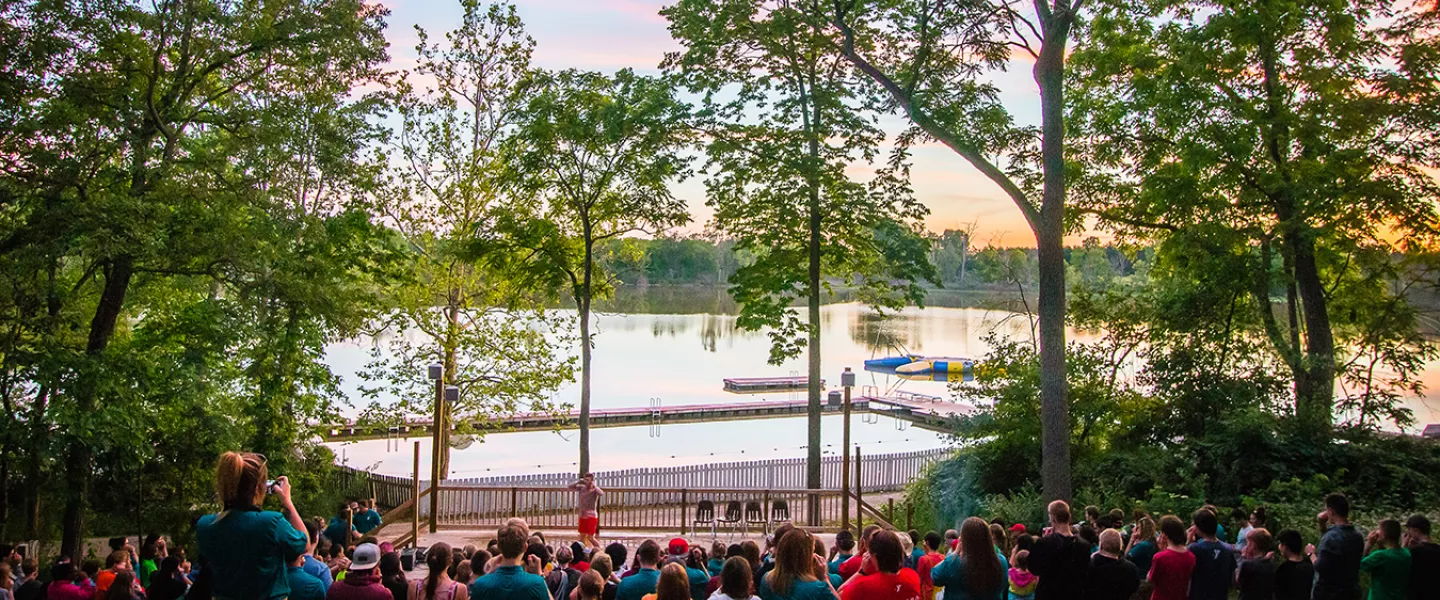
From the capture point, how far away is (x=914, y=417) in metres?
44.1

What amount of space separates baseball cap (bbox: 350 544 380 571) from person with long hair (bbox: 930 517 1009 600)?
10.9 feet

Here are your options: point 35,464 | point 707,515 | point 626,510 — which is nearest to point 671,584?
point 707,515

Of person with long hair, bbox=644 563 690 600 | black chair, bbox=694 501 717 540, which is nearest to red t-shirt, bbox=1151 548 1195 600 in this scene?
person with long hair, bbox=644 563 690 600

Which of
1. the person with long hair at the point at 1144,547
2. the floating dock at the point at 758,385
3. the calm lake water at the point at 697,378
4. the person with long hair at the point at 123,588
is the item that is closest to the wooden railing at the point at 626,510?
the calm lake water at the point at 697,378

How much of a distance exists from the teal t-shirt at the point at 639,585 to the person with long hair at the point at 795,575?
3.38 feet

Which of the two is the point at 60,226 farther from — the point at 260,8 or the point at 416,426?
the point at 416,426

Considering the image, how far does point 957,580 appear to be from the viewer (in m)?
5.77

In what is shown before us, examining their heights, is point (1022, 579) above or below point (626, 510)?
above

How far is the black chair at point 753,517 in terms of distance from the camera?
15.4m

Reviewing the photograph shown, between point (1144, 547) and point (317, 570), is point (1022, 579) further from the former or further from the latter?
point (317, 570)

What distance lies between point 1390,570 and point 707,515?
1068 centimetres

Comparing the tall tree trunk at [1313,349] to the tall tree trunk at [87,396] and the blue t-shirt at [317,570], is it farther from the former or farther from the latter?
the tall tree trunk at [87,396]

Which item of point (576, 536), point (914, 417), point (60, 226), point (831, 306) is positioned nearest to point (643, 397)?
point (914, 417)

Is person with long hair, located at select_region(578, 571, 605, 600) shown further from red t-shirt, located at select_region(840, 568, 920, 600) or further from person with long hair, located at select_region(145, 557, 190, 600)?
person with long hair, located at select_region(145, 557, 190, 600)
